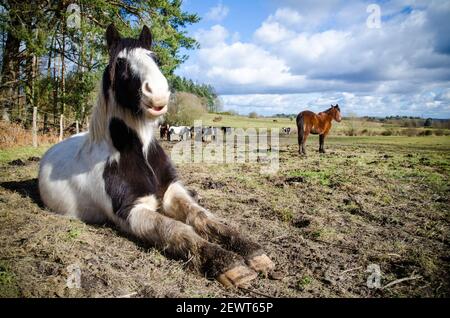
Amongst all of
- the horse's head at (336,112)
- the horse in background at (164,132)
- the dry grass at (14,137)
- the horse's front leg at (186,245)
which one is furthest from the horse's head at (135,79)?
the horse in background at (164,132)

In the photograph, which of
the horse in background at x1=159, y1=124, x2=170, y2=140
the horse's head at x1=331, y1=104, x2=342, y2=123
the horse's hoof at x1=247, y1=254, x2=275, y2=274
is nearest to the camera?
the horse's hoof at x1=247, y1=254, x2=275, y2=274

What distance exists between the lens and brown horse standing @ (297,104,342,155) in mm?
12695

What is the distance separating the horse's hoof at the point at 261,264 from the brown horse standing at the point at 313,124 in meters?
10.0

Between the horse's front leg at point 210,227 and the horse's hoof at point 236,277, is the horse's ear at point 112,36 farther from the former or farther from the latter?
the horse's hoof at point 236,277

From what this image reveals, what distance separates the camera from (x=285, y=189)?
5.90 metres

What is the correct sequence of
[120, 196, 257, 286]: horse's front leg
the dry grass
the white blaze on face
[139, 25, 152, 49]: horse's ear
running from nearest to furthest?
1. [120, 196, 257, 286]: horse's front leg
2. the white blaze on face
3. [139, 25, 152, 49]: horse's ear
4. the dry grass

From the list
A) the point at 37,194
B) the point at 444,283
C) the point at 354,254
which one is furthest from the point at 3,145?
the point at 444,283

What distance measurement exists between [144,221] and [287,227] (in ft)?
5.74

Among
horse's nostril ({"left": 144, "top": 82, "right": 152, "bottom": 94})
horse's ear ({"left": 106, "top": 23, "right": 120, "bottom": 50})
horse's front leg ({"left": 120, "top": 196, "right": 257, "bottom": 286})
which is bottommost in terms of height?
horse's front leg ({"left": 120, "top": 196, "right": 257, "bottom": 286})

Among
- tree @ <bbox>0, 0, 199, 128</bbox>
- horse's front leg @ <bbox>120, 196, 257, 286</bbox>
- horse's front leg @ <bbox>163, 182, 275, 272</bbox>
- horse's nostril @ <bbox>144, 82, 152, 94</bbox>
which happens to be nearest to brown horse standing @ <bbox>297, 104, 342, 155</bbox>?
tree @ <bbox>0, 0, 199, 128</bbox>

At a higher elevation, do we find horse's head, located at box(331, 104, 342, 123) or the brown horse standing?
horse's head, located at box(331, 104, 342, 123)

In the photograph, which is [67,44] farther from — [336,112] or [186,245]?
[186,245]

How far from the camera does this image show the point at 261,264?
2.76 metres

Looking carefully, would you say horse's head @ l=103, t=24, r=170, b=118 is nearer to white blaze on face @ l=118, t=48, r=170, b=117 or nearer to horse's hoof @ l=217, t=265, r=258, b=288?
white blaze on face @ l=118, t=48, r=170, b=117
